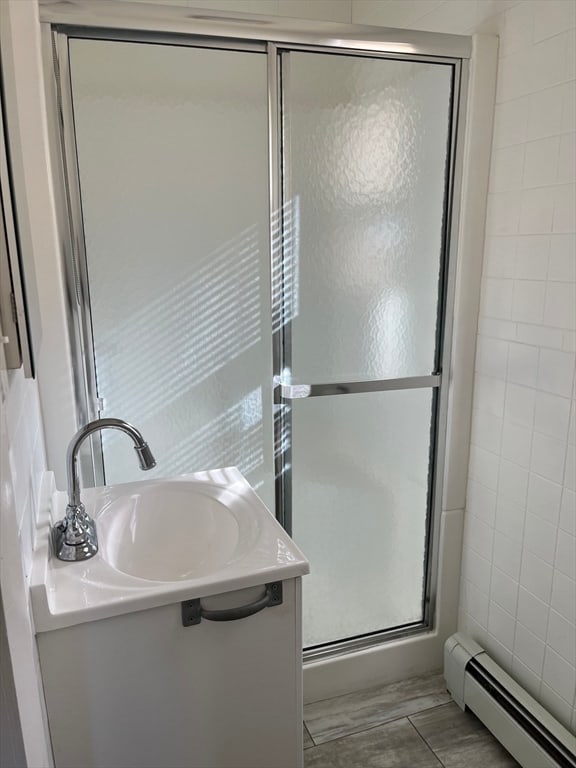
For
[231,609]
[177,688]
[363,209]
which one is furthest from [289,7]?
[177,688]

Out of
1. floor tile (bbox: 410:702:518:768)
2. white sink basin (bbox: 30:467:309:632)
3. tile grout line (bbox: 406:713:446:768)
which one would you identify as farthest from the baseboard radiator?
white sink basin (bbox: 30:467:309:632)

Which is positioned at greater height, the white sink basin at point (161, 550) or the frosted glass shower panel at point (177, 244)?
the frosted glass shower panel at point (177, 244)

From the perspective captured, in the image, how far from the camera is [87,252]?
5.19 ft

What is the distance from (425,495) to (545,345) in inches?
27.5

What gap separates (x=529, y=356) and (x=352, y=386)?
519mm

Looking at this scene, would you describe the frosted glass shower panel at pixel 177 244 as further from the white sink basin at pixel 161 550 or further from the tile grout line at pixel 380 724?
the tile grout line at pixel 380 724

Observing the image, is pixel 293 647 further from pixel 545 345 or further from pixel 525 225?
pixel 525 225

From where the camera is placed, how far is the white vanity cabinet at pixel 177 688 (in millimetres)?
1075

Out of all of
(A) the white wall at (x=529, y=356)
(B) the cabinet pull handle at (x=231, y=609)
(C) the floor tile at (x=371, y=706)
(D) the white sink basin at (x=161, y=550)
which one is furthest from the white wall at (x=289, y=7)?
(C) the floor tile at (x=371, y=706)

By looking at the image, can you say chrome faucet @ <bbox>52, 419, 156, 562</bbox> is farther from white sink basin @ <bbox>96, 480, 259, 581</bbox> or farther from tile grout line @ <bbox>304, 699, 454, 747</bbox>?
tile grout line @ <bbox>304, 699, 454, 747</bbox>

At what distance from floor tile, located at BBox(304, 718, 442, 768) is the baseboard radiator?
20 cm

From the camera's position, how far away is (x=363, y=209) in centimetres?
179

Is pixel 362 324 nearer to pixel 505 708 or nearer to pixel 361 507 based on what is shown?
pixel 361 507

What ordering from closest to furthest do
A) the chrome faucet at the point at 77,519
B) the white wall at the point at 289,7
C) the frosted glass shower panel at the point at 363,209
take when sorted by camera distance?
the chrome faucet at the point at 77,519 → the frosted glass shower panel at the point at 363,209 → the white wall at the point at 289,7
